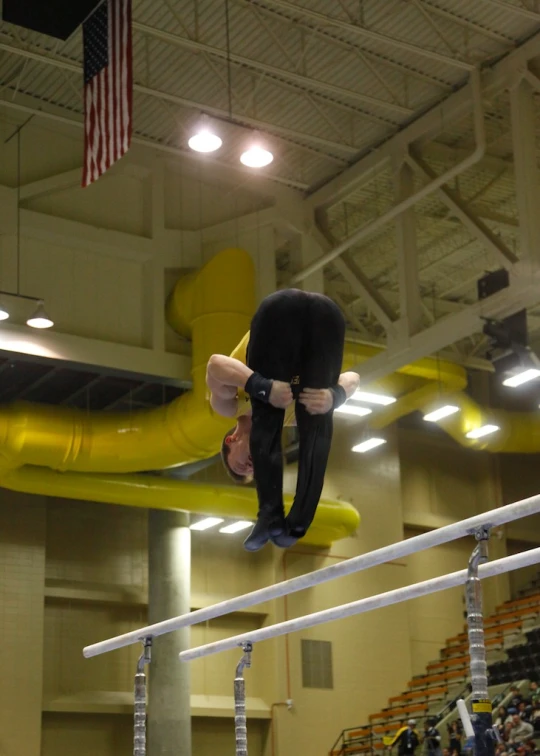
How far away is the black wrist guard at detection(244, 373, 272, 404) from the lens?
6.39 meters

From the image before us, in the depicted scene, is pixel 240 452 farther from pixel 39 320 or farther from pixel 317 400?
pixel 39 320

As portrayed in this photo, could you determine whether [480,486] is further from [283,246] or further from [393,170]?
[393,170]

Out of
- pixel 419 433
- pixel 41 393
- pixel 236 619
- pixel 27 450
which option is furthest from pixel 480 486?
pixel 27 450

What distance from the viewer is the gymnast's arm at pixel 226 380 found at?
21.3ft

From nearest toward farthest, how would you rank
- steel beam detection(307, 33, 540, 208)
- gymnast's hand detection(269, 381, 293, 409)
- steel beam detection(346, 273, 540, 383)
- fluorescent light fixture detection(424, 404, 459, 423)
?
gymnast's hand detection(269, 381, 293, 409) → steel beam detection(346, 273, 540, 383) → steel beam detection(307, 33, 540, 208) → fluorescent light fixture detection(424, 404, 459, 423)

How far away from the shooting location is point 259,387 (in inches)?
252

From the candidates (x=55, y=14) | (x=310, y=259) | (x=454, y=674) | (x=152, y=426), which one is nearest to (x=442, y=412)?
(x=310, y=259)

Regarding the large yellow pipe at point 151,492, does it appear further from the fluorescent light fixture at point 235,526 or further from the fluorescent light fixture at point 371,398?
→ the fluorescent light fixture at point 371,398

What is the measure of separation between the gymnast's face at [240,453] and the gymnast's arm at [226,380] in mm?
141

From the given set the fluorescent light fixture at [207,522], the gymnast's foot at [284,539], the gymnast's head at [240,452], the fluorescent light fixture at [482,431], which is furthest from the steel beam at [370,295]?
the gymnast's foot at [284,539]

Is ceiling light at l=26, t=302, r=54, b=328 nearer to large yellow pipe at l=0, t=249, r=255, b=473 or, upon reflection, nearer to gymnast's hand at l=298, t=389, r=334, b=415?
large yellow pipe at l=0, t=249, r=255, b=473

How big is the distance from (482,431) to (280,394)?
16182 millimetres

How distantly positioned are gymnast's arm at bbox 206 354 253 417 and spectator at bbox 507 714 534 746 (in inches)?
501

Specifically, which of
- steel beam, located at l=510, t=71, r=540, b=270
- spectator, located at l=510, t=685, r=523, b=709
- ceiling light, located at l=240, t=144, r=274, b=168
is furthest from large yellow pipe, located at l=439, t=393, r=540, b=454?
ceiling light, located at l=240, t=144, r=274, b=168
